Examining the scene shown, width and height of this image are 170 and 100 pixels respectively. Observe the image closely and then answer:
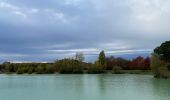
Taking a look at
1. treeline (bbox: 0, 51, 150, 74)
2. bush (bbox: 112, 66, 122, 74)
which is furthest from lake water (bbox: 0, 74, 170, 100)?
treeline (bbox: 0, 51, 150, 74)

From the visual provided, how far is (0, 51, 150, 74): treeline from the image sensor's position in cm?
10716

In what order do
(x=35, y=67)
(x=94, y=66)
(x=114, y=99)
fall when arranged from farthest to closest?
(x=35, y=67) → (x=94, y=66) → (x=114, y=99)

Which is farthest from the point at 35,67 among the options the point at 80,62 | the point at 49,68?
the point at 80,62

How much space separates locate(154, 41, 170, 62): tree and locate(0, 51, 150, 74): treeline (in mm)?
31040

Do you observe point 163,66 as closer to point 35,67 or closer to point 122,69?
point 122,69

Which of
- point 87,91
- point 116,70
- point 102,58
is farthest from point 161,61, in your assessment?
point 102,58

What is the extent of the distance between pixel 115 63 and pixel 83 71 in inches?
421

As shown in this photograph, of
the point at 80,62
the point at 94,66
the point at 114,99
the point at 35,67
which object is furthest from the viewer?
the point at 35,67

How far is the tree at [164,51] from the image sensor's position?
72.2 meters

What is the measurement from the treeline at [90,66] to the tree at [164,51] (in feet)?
102

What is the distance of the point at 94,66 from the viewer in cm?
10588

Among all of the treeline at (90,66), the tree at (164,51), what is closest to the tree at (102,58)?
the treeline at (90,66)

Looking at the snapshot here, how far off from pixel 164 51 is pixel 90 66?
128ft

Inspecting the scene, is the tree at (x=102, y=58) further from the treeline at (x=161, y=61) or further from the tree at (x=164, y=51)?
the tree at (x=164, y=51)
